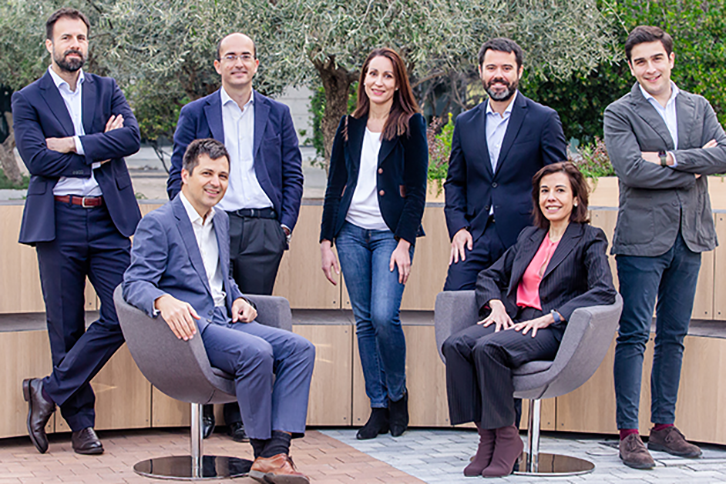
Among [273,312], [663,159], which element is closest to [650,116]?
[663,159]

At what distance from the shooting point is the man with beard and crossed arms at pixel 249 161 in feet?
13.4

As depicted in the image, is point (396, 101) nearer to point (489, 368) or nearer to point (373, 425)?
point (489, 368)

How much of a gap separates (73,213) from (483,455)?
219cm

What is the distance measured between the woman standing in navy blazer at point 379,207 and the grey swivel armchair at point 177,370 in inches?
39.1

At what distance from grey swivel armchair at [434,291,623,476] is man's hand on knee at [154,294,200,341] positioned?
1.23 metres

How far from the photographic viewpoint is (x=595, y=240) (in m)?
3.75

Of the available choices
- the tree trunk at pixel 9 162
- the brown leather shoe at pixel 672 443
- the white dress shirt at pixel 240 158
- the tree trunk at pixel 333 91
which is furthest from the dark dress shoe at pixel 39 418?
the tree trunk at pixel 9 162

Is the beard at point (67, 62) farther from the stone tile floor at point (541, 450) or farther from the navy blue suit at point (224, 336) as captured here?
the stone tile floor at point (541, 450)

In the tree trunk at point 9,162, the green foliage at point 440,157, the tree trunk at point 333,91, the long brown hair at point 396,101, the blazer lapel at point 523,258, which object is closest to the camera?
the blazer lapel at point 523,258

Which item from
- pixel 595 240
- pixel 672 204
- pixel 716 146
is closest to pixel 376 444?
pixel 595 240

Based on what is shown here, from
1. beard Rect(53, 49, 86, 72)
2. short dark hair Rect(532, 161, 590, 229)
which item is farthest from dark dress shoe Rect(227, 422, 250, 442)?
beard Rect(53, 49, 86, 72)

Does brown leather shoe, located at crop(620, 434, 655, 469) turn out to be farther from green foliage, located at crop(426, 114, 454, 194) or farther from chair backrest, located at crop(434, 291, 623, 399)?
green foliage, located at crop(426, 114, 454, 194)

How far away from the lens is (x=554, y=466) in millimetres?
3871

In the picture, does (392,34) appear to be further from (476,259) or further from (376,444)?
(376,444)
